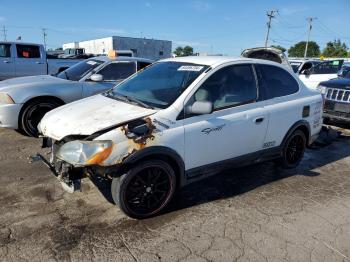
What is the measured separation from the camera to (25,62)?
13.2 metres

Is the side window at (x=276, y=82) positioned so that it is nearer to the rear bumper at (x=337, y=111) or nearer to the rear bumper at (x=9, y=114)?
the rear bumper at (x=337, y=111)

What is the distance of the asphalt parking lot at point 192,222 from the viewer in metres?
3.20

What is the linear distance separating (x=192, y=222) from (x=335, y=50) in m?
83.0

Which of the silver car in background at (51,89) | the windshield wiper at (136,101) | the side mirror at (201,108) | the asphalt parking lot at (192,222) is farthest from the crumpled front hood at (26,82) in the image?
the side mirror at (201,108)

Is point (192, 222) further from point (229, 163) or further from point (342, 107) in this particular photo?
point (342, 107)

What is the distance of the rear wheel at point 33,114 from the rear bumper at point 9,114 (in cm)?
12

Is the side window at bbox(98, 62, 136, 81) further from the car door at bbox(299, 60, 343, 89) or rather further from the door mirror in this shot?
the door mirror

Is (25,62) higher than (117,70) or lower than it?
lower

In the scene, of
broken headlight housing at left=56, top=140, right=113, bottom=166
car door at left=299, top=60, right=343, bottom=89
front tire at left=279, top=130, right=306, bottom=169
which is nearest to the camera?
broken headlight housing at left=56, top=140, right=113, bottom=166

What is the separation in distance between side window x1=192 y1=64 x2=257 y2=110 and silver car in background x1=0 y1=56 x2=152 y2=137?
3.16 metres

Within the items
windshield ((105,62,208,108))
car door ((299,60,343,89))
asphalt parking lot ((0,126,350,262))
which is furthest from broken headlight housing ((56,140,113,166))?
car door ((299,60,343,89))

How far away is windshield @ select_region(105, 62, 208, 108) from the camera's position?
399 centimetres

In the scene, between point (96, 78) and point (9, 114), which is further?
point (96, 78)

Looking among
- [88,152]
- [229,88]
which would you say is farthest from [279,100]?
[88,152]
